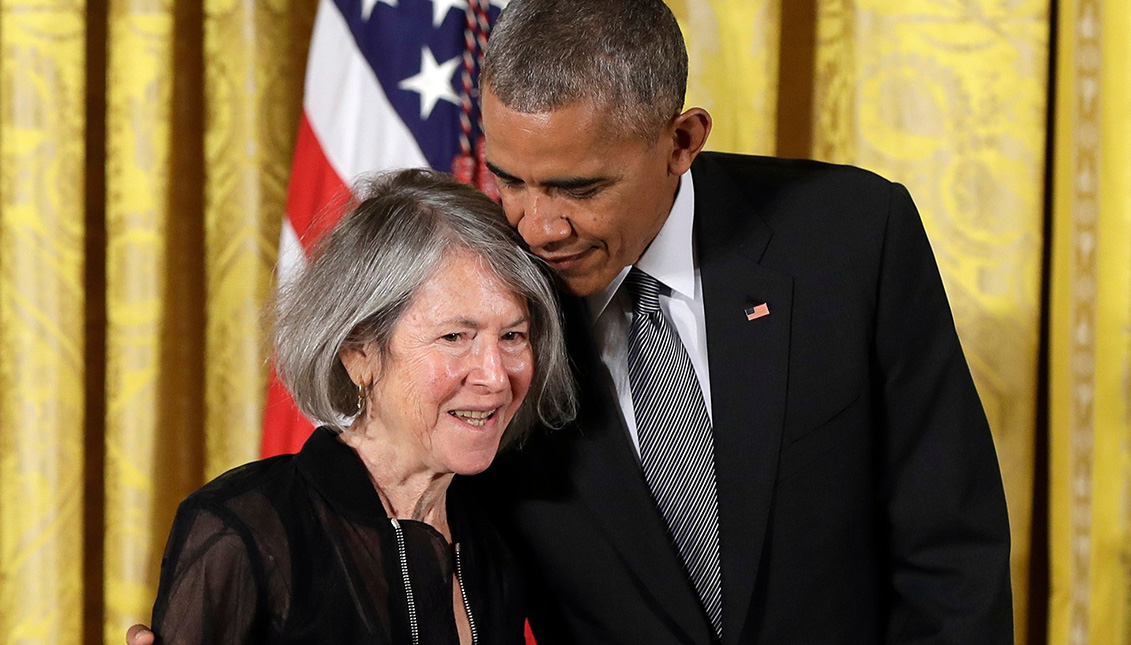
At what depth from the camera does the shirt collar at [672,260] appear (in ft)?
4.42

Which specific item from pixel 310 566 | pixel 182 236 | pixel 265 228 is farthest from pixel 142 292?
pixel 310 566

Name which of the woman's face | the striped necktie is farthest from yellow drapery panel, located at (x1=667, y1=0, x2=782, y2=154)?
the woman's face

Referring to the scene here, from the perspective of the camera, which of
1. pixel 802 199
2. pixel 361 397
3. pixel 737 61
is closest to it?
pixel 361 397

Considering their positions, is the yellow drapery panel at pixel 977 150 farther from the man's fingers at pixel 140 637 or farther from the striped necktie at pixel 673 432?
the man's fingers at pixel 140 637

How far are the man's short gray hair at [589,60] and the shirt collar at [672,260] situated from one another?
185 mm

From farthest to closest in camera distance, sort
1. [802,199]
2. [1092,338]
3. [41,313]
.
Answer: [41,313]
[1092,338]
[802,199]

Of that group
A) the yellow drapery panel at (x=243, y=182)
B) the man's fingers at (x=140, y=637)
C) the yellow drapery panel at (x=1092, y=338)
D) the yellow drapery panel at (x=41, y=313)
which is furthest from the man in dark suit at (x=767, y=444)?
the yellow drapery panel at (x=41, y=313)

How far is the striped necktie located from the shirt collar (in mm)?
14

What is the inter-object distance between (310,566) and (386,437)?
0.58 ft

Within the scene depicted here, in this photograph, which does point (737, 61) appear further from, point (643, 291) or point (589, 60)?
point (589, 60)

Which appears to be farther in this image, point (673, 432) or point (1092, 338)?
point (1092, 338)

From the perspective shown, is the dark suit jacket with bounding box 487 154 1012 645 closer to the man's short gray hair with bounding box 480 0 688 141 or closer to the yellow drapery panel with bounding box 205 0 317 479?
the man's short gray hair with bounding box 480 0 688 141

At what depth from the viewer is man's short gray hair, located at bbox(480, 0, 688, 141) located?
3.70 feet

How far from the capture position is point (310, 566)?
47.0 inches
